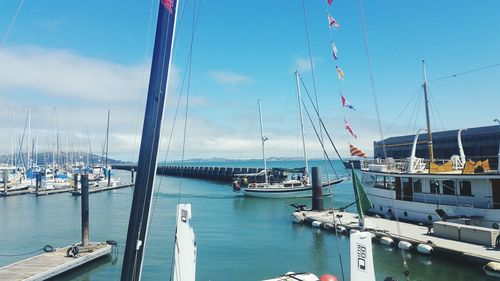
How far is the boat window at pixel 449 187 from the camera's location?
2698 cm

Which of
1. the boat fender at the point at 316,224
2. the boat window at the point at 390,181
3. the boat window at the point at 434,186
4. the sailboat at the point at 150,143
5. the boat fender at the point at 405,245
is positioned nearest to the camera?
the sailboat at the point at 150,143

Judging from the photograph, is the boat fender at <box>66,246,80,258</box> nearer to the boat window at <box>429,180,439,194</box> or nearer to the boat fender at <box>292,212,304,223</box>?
the boat fender at <box>292,212,304,223</box>

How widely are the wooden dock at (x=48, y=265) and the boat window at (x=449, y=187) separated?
21847 mm

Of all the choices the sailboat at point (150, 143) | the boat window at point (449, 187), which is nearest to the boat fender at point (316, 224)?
the boat window at point (449, 187)

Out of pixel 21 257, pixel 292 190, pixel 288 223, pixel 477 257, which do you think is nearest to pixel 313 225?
pixel 288 223

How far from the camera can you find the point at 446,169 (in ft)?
95.3

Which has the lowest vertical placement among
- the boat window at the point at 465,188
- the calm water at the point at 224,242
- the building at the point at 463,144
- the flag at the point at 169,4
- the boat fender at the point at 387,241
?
the calm water at the point at 224,242

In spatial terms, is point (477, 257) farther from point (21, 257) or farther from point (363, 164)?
point (21, 257)

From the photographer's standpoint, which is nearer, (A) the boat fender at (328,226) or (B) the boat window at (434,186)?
(B) the boat window at (434,186)

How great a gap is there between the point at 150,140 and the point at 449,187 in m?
26.2

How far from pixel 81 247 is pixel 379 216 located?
2207 cm

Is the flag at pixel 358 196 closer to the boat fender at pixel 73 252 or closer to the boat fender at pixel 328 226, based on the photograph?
the boat fender at pixel 328 226

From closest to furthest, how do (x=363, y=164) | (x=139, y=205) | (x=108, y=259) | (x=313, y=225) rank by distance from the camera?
1. (x=139, y=205)
2. (x=108, y=259)
3. (x=313, y=225)
4. (x=363, y=164)

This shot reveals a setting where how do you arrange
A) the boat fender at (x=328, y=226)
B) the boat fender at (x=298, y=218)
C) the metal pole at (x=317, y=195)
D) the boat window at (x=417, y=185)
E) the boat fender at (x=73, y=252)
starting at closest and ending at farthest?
the boat fender at (x=73, y=252)
the boat window at (x=417, y=185)
the boat fender at (x=328, y=226)
the boat fender at (x=298, y=218)
the metal pole at (x=317, y=195)
